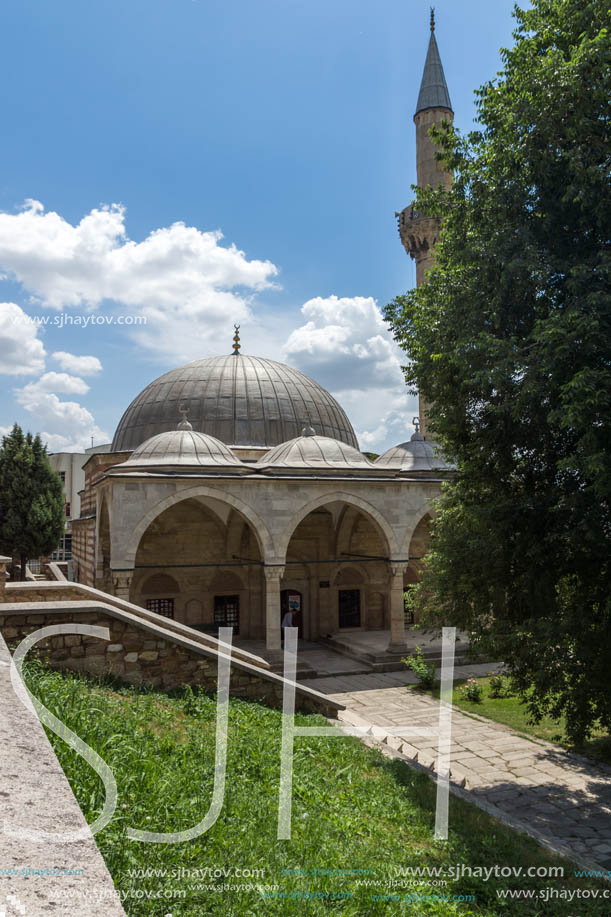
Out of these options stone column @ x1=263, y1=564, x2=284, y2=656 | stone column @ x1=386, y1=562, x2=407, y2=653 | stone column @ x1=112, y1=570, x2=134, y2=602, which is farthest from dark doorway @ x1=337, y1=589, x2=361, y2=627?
stone column @ x1=112, y1=570, x2=134, y2=602

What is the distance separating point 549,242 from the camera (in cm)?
622

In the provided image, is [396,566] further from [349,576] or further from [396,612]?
[349,576]

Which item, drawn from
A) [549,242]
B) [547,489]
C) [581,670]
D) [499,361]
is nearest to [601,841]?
[581,670]

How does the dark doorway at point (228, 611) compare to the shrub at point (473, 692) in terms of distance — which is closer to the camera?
the shrub at point (473, 692)

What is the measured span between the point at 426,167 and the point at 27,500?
18.3 meters

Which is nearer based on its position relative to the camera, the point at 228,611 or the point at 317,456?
the point at 317,456

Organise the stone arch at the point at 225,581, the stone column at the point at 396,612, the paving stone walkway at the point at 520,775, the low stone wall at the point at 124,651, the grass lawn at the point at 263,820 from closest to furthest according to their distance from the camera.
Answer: the grass lawn at the point at 263,820, the low stone wall at the point at 124,651, the paving stone walkway at the point at 520,775, the stone column at the point at 396,612, the stone arch at the point at 225,581

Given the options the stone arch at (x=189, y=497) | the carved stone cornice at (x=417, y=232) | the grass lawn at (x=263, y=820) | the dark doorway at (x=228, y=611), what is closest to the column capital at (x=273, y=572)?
the stone arch at (x=189, y=497)

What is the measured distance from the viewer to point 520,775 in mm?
8117

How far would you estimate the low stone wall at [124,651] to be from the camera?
617 centimetres

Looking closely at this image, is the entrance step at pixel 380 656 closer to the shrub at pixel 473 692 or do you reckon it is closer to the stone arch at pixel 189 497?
the shrub at pixel 473 692

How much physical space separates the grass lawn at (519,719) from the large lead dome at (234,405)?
11.6m

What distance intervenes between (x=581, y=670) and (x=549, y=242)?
422cm

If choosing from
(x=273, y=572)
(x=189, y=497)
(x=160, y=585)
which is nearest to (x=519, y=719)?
(x=273, y=572)
